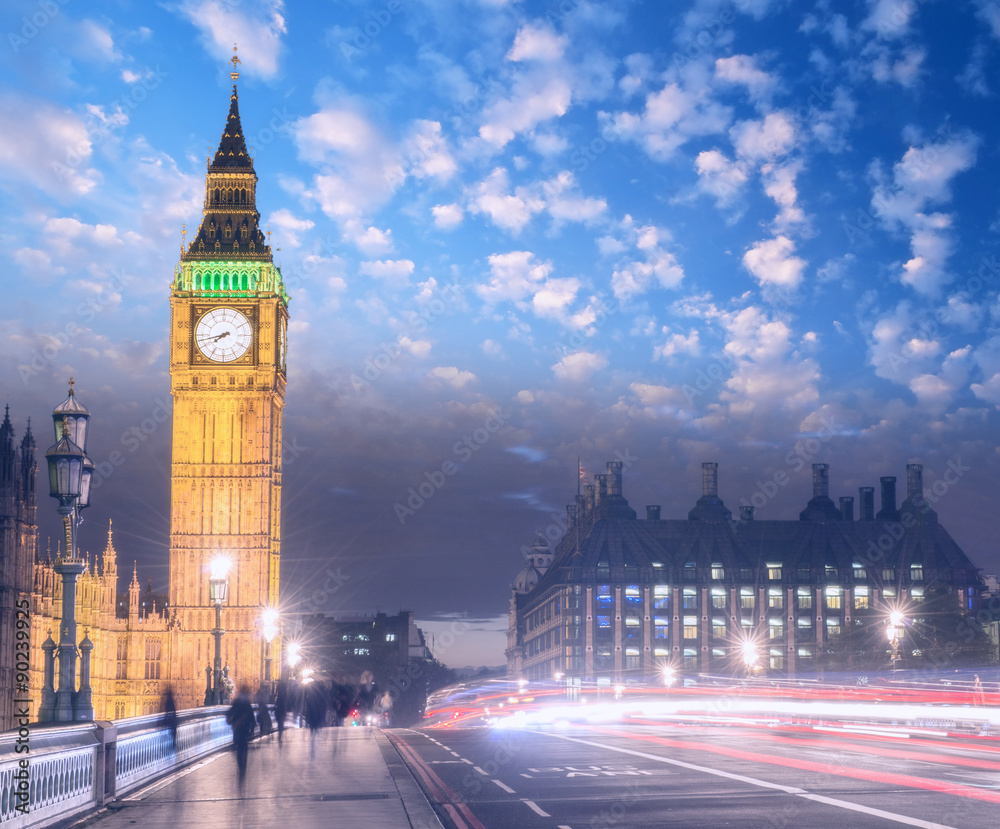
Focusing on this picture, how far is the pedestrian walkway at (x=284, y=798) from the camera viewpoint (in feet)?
48.6

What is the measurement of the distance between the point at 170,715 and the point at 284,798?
708cm

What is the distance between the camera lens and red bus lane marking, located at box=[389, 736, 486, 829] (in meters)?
15.3

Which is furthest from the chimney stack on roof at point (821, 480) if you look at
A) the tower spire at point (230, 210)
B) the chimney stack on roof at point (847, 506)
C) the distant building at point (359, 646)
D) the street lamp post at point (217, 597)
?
the street lamp post at point (217, 597)

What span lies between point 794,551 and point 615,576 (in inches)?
1003

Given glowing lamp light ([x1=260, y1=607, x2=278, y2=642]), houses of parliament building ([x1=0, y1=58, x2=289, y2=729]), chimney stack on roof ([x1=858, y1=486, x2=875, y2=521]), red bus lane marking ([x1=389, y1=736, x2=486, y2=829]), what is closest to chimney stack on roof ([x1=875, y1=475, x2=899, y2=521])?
chimney stack on roof ([x1=858, y1=486, x2=875, y2=521])

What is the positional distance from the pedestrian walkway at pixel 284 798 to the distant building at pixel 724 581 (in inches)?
5193

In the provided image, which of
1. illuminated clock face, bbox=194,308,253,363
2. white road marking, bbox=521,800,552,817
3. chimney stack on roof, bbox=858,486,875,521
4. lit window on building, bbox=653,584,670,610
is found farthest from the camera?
chimney stack on roof, bbox=858,486,875,521

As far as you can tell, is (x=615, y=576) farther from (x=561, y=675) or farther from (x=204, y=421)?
(x=204, y=421)

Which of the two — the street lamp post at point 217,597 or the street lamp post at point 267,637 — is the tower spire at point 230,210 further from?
the street lamp post at point 217,597

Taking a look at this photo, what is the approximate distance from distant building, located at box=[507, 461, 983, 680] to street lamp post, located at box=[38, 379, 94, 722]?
5402 inches

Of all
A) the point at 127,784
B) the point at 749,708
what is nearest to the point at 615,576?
the point at 749,708

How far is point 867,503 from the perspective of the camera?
172 meters

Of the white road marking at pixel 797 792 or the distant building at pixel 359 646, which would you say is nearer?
the white road marking at pixel 797 792

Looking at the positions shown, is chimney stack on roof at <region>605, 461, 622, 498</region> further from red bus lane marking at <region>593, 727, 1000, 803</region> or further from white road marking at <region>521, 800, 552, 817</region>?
white road marking at <region>521, 800, 552, 817</region>
